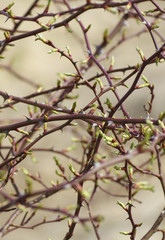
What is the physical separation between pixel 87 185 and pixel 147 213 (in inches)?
22.8

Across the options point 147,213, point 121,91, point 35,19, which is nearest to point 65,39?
point 121,91

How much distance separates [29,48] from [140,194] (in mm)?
2037

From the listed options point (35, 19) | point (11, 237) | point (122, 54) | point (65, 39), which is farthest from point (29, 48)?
point (35, 19)

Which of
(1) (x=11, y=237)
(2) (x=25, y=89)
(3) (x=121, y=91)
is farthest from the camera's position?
(2) (x=25, y=89)

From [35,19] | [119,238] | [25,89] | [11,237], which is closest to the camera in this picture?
[35,19]

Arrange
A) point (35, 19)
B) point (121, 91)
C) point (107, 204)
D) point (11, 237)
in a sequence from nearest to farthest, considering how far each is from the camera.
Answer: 1. point (35, 19)
2. point (11, 237)
3. point (107, 204)
4. point (121, 91)

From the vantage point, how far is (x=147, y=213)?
3.51m

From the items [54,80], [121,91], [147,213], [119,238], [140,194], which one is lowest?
[119,238]

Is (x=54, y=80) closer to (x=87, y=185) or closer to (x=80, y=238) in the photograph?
(x=87, y=185)

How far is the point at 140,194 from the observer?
12.3 ft

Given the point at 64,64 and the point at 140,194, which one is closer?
the point at 140,194

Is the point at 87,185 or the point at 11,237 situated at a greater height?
the point at 87,185

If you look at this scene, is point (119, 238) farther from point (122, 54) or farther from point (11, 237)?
point (122, 54)

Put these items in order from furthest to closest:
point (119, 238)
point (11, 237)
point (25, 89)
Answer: point (25, 89) → point (11, 237) → point (119, 238)
